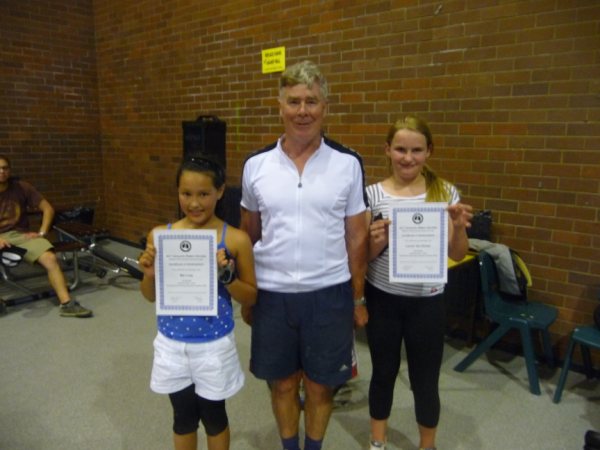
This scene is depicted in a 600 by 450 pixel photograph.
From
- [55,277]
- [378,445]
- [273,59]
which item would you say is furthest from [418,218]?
[55,277]

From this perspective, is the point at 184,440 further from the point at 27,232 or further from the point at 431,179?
the point at 27,232

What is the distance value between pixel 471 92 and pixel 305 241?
1.99 metres

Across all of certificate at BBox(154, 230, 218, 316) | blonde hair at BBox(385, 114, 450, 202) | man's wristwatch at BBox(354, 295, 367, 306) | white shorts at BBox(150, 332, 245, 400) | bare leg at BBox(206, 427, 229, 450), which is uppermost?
blonde hair at BBox(385, 114, 450, 202)

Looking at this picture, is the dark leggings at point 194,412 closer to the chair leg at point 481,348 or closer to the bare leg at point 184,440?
the bare leg at point 184,440

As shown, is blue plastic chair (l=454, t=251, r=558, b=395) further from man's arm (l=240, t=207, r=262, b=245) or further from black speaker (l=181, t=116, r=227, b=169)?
black speaker (l=181, t=116, r=227, b=169)

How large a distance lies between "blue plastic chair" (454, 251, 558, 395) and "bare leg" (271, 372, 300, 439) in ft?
4.60

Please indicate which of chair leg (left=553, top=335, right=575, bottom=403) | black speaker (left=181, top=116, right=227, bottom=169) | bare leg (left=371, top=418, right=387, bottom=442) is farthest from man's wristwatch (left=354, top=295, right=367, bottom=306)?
black speaker (left=181, top=116, right=227, bottom=169)

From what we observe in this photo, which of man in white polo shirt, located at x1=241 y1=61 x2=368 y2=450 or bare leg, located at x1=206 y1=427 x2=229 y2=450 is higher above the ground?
man in white polo shirt, located at x1=241 y1=61 x2=368 y2=450

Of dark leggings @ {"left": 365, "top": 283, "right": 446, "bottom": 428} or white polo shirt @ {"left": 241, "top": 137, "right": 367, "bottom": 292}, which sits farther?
dark leggings @ {"left": 365, "top": 283, "right": 446, "bottom": 428}

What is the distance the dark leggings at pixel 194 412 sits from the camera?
161 centimetres

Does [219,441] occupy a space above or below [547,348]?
above

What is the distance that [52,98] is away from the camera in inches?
223

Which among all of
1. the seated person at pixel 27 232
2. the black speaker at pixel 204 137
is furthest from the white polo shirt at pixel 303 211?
the seated person at pixel 27 232

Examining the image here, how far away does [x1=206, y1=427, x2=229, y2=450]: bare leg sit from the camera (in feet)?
5.49
